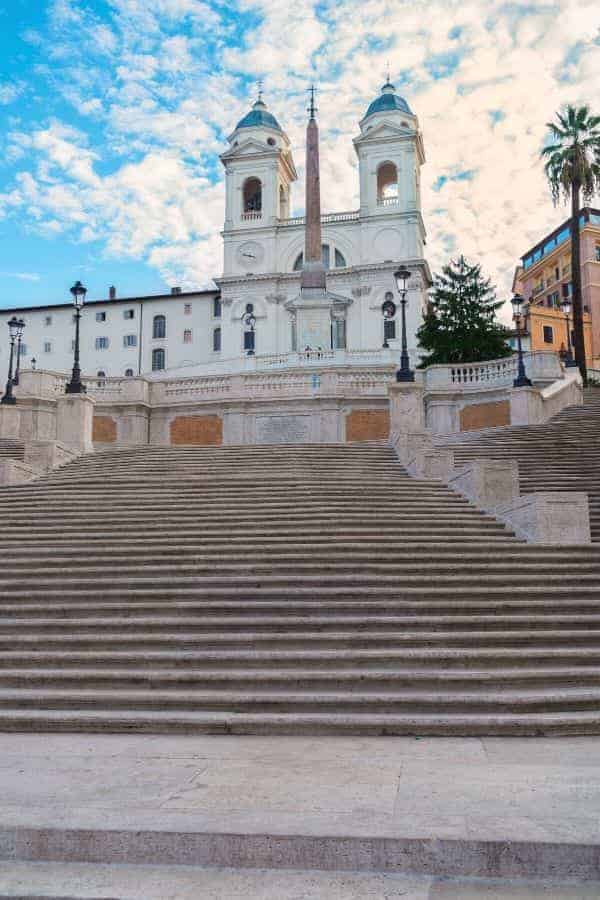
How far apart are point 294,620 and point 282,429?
19.8 meters

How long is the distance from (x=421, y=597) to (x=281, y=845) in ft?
19.5

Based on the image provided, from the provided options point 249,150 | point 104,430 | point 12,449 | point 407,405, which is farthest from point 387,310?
point 12,449

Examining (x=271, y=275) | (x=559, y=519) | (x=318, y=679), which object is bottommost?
(x=318, y=679)

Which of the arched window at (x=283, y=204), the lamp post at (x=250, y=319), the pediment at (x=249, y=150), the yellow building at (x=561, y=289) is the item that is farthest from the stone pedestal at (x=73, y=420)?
the arched window at (x=283, y=204)

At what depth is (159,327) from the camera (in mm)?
81188

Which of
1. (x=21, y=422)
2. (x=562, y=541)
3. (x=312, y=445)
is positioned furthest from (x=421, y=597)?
(x=21, y=422)

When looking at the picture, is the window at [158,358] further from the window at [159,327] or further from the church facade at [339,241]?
the church facade at [339,241]

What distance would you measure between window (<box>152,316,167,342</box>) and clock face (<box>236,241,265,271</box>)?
35.0ft

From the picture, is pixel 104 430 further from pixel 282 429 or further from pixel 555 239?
pixel 555 239

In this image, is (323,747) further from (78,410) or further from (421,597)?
(78,410)

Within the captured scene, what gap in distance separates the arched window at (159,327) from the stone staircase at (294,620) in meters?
67.1

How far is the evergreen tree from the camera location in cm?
4025

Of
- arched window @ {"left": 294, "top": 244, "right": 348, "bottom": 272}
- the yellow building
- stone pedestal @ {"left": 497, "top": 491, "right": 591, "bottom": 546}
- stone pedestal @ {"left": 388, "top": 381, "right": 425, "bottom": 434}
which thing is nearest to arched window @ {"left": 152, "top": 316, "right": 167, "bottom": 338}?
arched window @ {"left": 294, "top": 244, "right": 348, "bottom": 272}

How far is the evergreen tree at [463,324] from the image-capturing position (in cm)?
4025
